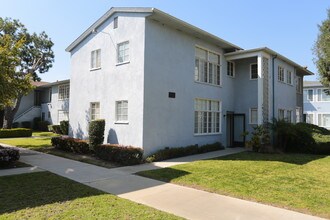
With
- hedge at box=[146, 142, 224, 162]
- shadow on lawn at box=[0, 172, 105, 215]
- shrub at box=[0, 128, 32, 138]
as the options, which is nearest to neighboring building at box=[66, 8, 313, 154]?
hedge at box=[146, 142, 224, 162]

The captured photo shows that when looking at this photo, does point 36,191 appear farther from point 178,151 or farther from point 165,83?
point 165,83

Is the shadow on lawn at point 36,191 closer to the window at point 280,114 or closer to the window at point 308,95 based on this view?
the window at point 280,114

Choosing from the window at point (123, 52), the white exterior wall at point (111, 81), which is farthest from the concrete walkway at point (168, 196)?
the window at point (123, 52)

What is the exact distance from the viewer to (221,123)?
1831 cm

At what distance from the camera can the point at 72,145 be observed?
15.6 m

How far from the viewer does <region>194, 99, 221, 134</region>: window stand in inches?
654

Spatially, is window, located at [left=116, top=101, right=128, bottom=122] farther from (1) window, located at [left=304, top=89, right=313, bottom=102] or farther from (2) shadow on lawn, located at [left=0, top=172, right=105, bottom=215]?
(1) window, located at [left=304, top=89, right=313, bottom=102]

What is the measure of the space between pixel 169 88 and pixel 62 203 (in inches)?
363

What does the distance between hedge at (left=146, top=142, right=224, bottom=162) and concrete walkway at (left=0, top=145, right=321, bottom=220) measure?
1.97 m

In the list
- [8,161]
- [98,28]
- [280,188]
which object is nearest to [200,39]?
[98,28]

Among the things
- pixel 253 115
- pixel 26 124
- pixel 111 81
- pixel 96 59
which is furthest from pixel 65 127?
pixel 253 115

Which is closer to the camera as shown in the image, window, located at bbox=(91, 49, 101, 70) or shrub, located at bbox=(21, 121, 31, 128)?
window, located at bbox=(91, 49, 101, 70)

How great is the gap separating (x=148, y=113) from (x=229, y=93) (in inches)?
325

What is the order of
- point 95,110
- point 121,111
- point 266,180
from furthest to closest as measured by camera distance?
point 95,110 → point 121,111 → point 266,180
